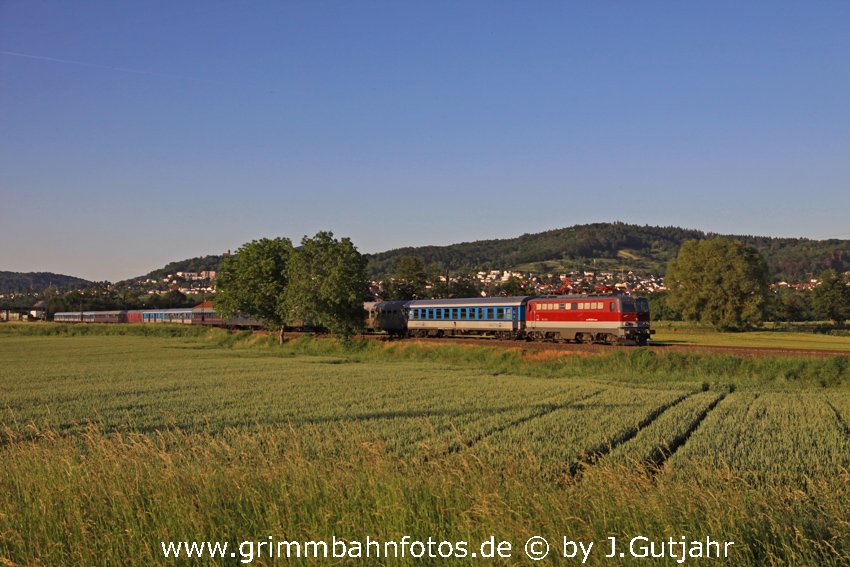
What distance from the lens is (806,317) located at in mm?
138000

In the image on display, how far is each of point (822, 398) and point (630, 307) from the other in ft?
63.1

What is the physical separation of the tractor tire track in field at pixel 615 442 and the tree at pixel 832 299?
102m

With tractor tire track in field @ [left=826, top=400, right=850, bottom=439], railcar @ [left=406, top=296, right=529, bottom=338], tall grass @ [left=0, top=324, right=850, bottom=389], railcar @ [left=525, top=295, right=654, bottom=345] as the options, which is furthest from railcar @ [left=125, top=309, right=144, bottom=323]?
tractor tire track in field @ [left=826, top=400, right=850, bottom=439]

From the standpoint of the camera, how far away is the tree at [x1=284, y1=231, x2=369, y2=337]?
58844mm

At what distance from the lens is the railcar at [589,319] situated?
43969 millimetres

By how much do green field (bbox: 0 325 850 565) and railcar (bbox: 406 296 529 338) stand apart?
38.9ft

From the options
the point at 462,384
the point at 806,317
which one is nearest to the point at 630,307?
the point at 462,384

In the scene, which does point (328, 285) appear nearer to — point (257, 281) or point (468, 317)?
point (468, 317)

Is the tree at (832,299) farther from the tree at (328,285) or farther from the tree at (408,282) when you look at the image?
the tree at (328,285)

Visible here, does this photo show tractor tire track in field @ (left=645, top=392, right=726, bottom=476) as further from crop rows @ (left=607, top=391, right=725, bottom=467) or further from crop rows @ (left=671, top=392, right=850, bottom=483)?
crop rows @ (left=671, top=392, right=850, bottom=483)

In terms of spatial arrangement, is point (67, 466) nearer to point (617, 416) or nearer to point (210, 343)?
point (617, 416)

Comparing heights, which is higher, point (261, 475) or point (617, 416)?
point (261, 475)

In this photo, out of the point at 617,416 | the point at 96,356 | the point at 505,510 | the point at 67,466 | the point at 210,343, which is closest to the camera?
the point at 505,510

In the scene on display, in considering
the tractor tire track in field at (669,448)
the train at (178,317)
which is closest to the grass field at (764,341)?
the tractor tire track in field at (669,448)
